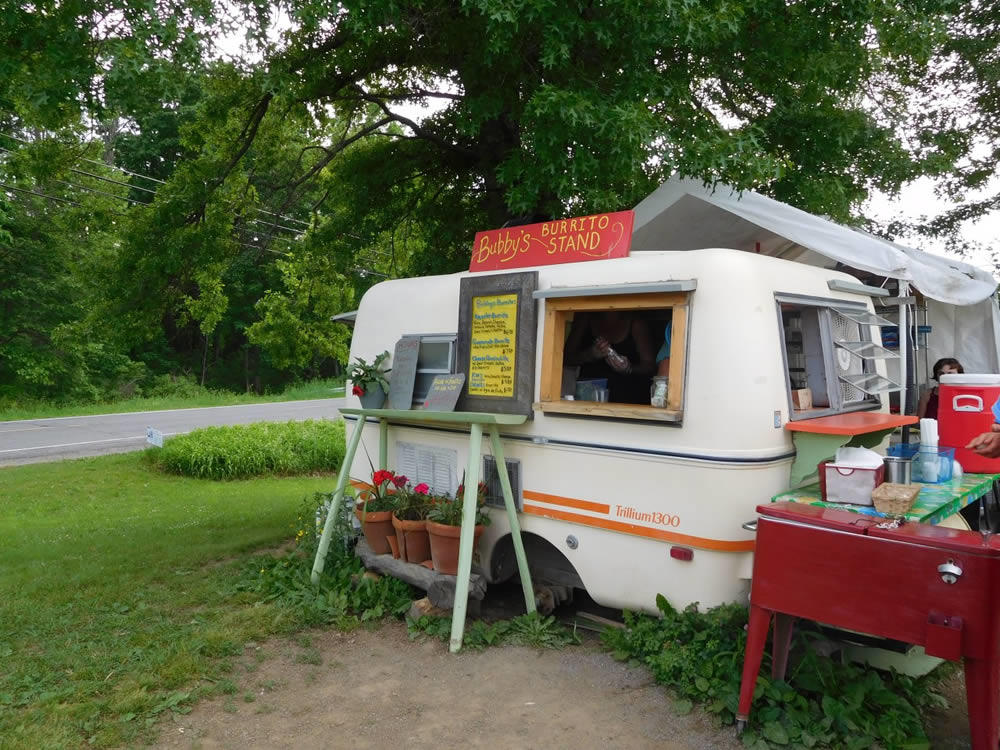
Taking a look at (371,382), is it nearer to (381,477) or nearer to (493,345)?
(381,477)

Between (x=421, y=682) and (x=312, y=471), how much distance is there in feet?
30.8

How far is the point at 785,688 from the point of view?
378cm

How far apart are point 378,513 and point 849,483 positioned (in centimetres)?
333

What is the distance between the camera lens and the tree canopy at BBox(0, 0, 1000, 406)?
5441 mm

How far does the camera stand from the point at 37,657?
183 inches

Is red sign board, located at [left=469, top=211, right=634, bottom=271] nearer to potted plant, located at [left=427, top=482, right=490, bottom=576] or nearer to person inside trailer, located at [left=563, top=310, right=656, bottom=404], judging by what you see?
person inside trailer, located at [left=563, top=310, right=656, bottom=404]

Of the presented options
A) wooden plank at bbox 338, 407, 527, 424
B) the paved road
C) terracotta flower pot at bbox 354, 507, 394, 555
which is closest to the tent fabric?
wooden plank at bbox 338, 407, 527, 424

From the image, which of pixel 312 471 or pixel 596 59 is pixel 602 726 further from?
pixel 312 471

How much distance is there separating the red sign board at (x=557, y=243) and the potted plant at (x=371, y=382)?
1213 mm

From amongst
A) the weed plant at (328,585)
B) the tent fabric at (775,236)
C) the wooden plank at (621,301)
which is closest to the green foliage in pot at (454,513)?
the weed plant at (328,585)

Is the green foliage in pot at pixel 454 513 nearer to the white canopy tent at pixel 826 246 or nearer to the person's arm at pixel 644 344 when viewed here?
the person's arm at pixel 644 344

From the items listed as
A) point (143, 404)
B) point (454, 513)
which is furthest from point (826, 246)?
point (143, 404)

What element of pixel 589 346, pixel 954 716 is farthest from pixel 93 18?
pixel 954 716

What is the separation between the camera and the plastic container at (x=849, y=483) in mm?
3820
